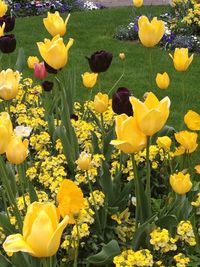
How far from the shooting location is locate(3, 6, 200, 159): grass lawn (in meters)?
6.86

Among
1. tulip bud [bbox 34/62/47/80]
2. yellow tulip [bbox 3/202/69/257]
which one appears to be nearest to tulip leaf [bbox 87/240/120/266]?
yellow tulip [bbox 3/202/69/257]

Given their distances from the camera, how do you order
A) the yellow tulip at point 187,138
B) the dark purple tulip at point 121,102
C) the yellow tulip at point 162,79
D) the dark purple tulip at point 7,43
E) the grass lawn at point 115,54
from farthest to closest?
the grass lawn at point 115,54
the dark purple tulip at point 7,43
the yellow tulip at point 162,79
the yellow tulip at point 187,138
the dark purple tulip at point 121,102

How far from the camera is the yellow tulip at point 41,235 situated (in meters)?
1.66

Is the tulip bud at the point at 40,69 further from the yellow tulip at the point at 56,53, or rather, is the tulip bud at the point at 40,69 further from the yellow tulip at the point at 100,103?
the yellow tulip at the point at 56,53

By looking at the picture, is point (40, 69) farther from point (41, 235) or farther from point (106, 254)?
point (41, 235)

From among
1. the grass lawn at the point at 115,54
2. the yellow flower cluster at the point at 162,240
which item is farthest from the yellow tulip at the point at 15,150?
the grass lawn at the point at 115,54

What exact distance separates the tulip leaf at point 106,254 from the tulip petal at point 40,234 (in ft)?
2.86

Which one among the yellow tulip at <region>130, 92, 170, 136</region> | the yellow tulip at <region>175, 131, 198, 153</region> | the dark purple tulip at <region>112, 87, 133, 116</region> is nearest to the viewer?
the yellow tulip at <region>130, 92, 170, 136</region>

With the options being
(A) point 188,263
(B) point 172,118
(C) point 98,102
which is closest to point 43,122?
(C) point 98,102

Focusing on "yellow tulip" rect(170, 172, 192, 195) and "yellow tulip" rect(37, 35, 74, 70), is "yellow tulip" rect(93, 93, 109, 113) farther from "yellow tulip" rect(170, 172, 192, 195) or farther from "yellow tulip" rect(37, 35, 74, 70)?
"yellow tulip" rect(170, 172, 192, 195)


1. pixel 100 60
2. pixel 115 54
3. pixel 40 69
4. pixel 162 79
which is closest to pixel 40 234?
pixel 100 60

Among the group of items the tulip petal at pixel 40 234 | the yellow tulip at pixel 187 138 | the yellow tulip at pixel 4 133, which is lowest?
the yellow tulip at pixel 187 138

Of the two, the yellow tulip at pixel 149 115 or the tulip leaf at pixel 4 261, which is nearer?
the yellow tulip at pixel 149 115

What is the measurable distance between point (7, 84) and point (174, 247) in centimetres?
100
